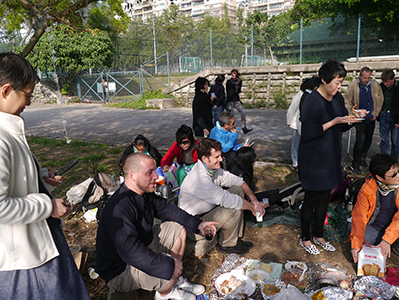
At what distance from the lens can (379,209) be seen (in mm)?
3047

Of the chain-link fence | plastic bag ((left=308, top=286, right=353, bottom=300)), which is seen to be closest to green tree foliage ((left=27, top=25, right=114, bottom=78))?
the chain-link fence

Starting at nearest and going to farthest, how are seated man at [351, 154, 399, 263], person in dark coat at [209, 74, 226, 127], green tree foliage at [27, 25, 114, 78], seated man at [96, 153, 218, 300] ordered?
1. seated man at [96, 153, 218, 300]
2. seated man at [351, 154, 399, 263]
3. person in dark coat at [209, 74, 226, 127]
4. green tree foliage at [27, 25, 114, 78]

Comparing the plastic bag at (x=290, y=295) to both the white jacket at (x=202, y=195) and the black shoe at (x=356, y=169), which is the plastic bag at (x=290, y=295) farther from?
the black shoe at (x=356, y=169)

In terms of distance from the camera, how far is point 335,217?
3.87m

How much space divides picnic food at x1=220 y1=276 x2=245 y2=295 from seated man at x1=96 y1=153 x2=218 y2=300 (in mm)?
203

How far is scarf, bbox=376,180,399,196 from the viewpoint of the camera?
2.95 meters

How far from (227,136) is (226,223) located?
2.14 metres

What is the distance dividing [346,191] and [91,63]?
778 inches

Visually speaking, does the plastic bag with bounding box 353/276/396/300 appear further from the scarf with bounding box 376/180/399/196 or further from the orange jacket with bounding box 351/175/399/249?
the scarf with bounding box 376/180/399/196

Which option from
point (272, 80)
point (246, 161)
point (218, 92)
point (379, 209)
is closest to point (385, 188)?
point (379, 209)

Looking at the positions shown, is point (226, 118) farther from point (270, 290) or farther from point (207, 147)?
point (270, 290)

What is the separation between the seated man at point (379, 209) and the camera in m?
2.88

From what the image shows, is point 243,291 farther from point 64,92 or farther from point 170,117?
point 64,92

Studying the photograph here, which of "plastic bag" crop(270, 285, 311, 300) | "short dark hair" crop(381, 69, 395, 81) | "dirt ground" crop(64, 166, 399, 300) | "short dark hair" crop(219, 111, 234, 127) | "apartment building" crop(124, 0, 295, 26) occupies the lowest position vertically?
"dirt ground" crop(64, 166, 399, 300)
